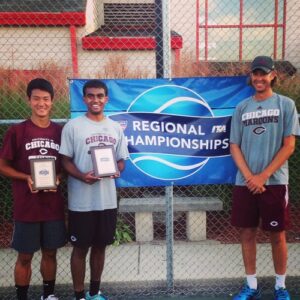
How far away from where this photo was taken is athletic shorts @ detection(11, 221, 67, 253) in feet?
11.0

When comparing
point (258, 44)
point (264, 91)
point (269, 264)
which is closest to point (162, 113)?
point (264, 91)

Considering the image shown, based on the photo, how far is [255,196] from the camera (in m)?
3.55

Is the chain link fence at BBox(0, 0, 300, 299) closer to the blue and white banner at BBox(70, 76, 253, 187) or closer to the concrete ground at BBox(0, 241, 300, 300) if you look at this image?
the concrete ground at BBox(0, 241, 300, 300)

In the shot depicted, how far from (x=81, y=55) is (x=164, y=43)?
25.2ft

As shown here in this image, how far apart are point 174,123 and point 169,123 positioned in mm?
46

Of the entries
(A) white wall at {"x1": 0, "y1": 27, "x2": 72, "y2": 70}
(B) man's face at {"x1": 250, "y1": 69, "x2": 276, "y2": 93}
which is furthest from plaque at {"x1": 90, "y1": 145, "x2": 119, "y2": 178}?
(A) white wall at {"x1": 0, "y1": 27, "x2": 72, "y2": 70}

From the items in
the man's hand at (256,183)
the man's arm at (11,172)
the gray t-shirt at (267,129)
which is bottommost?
the man's hand at (256,183)

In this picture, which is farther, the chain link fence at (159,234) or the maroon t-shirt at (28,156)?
the chain link fence at (159,234)

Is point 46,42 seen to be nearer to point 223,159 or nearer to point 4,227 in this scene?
point 4,227

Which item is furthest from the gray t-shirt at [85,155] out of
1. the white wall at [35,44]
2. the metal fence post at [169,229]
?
the white wall at [35,44]

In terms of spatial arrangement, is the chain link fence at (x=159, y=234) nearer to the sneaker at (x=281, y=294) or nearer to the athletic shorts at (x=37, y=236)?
the sneaker at (x=281, y=294)

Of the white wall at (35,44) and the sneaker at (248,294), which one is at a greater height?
the white wall at (35,44)

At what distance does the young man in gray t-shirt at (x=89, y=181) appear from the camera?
133 inches

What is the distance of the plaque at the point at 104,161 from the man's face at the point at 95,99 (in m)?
0.32
